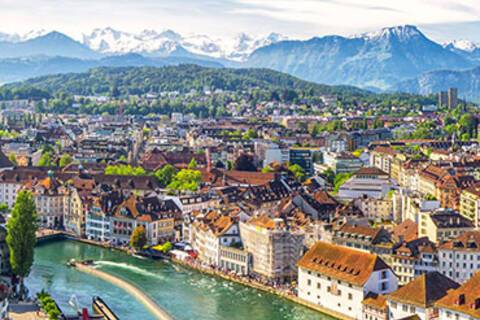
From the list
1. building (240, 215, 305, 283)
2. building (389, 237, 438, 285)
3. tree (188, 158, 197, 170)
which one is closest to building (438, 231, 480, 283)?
building (389, 237, 438, 285)

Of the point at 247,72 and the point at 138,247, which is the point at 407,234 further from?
the point at 247,72

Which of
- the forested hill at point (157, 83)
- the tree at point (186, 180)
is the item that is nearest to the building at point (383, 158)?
the tree at point (186, 180)

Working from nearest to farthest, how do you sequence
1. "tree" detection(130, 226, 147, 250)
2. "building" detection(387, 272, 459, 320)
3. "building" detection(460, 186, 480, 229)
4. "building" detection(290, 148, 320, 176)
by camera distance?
"building" detection(387, 272, 459, 320) < "tree" detection(130, 226, 147, 250) < "building" detection(460, 186, 480, 229) < "building" detection(290, 148, 320, 176)

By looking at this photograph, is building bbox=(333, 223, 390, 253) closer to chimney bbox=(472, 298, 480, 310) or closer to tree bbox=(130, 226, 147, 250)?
chimney bbox=(472, 298, 480, 310)

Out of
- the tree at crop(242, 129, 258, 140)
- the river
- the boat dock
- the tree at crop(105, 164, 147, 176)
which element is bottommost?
the river

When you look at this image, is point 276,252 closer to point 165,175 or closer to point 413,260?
point 413,260

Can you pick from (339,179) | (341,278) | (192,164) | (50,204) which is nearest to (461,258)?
(341,278)

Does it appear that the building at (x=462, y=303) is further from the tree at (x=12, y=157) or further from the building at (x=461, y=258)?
the tree at (x=12, y=157)
